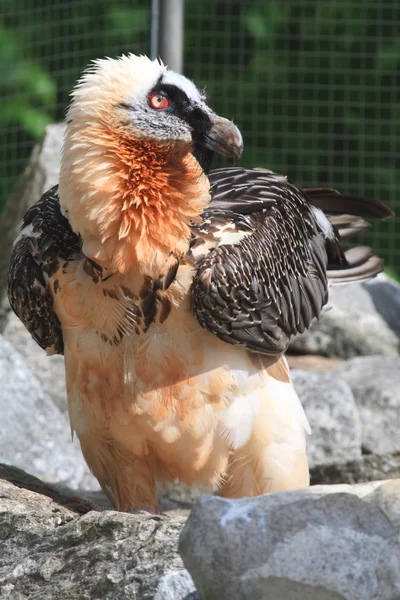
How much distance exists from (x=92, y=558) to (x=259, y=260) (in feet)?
5.95

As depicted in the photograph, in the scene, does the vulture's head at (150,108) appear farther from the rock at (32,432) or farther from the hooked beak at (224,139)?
the rock at (32,432)

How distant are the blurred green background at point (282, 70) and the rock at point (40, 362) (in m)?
3.06

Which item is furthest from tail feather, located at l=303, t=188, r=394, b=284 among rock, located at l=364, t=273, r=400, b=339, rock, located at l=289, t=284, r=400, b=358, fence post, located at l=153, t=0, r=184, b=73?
rock, located at l=364, t=273, r=400, b=339

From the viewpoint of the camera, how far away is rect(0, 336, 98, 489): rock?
20.1 feet

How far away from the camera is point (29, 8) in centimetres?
1109

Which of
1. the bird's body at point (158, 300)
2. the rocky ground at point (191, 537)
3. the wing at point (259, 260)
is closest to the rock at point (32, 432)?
the rocky ground at point (191, 537)

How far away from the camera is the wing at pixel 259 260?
4.66 meters

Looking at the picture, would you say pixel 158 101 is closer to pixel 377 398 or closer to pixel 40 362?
pixel 377 398

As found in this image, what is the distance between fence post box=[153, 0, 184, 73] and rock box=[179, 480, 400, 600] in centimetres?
604

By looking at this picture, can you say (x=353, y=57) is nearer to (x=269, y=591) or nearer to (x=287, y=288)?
(x=287, y=288)

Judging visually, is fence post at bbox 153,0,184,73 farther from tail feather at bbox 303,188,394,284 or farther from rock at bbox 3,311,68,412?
tail feather at bbox 303,188,394,284

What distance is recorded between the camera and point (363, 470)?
588 centimetres

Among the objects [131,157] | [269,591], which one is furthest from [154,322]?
[269,591]

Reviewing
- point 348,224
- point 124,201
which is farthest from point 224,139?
point 348,224
